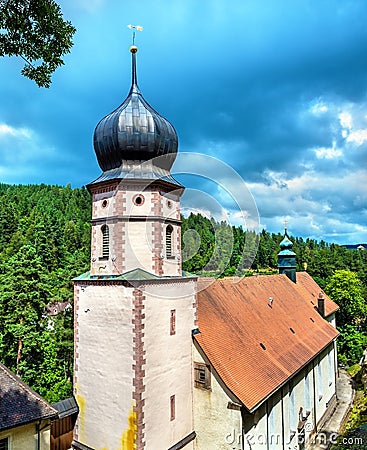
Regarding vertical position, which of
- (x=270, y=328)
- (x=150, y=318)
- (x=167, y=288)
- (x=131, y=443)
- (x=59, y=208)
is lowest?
(x=131, y=443)

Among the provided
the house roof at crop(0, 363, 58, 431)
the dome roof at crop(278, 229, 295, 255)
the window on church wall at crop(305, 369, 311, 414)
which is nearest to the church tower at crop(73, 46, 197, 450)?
the house roof at crop(0, 363, 58, 431)

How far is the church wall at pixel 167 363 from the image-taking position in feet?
38.7

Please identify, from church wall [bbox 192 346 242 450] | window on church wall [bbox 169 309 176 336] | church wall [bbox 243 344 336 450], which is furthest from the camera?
church wall [bbox 243 344 336 450]

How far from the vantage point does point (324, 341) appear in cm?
2228

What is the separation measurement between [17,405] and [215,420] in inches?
267

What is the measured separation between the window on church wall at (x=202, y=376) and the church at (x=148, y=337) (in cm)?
4

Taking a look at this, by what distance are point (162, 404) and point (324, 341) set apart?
13780 mm

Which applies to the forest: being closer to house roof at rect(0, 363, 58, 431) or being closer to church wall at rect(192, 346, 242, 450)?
church wall at rect(192, 346, 242, 450)

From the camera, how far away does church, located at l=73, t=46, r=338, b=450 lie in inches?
466

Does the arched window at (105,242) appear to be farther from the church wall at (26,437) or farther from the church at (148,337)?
the church wall at (26,437)

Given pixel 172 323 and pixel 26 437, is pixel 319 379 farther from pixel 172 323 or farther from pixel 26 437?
pixel 26 437

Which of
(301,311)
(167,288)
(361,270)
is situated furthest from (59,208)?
(167,288)

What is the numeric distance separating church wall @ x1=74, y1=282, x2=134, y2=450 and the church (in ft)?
0.11

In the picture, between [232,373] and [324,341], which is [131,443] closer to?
[232,373]
